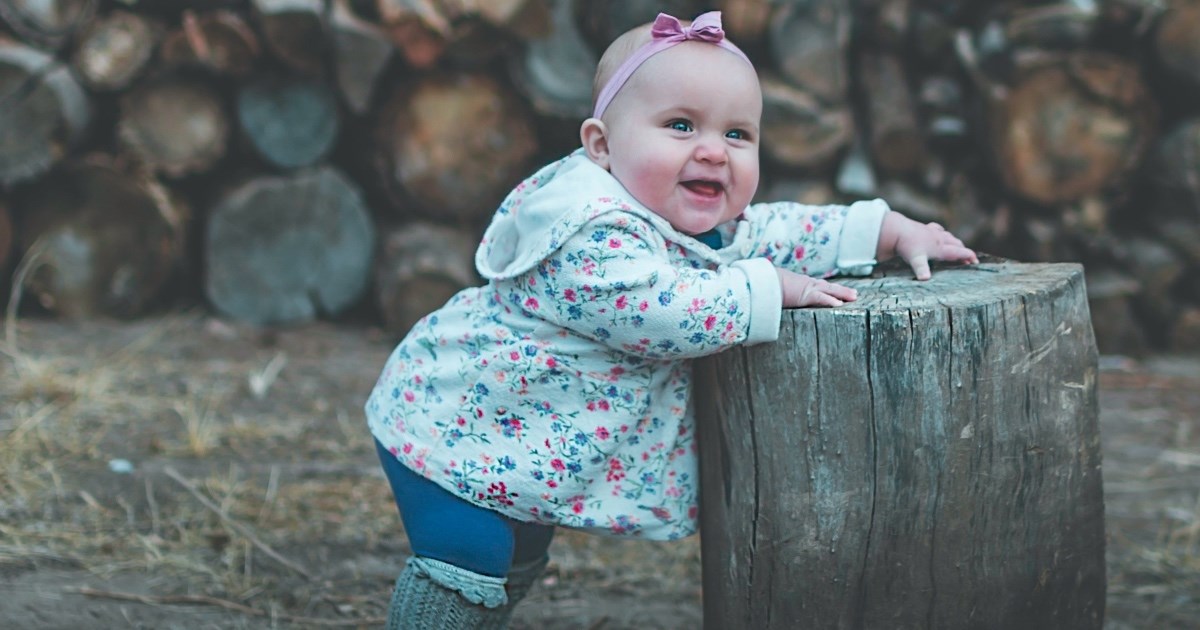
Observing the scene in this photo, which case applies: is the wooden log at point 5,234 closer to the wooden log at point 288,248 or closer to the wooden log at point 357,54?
the wooden log at point 288,248

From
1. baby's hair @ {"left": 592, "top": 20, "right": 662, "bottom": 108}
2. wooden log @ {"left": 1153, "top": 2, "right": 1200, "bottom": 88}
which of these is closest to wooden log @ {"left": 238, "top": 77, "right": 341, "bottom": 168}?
baby's hair @ {"left": 592, "top": 20, "right": 662, "bottom": 108}

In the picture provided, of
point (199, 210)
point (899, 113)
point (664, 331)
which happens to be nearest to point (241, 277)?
point (199, 210)

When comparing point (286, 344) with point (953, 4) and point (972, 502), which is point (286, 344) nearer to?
point (953, 4)

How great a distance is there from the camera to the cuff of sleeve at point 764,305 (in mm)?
1977

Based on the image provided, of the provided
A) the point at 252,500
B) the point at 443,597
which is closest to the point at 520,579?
the point at 443,597

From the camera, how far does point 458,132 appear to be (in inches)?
176

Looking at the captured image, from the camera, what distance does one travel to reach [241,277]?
472cm

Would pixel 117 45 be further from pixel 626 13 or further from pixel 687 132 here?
pixel 687 132

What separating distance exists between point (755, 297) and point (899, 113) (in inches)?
106

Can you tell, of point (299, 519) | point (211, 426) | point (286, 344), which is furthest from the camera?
point (286, 344)

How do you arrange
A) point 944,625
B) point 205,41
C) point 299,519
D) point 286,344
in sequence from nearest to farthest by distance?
point 944,625 < point 299,519 < point 205,41 < point 286,344

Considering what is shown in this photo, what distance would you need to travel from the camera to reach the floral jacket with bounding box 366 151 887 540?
1959 mm

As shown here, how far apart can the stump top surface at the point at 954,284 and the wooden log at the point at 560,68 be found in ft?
7.15

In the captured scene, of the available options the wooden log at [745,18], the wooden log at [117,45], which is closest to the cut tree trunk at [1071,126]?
the wooden log at [745,18]
